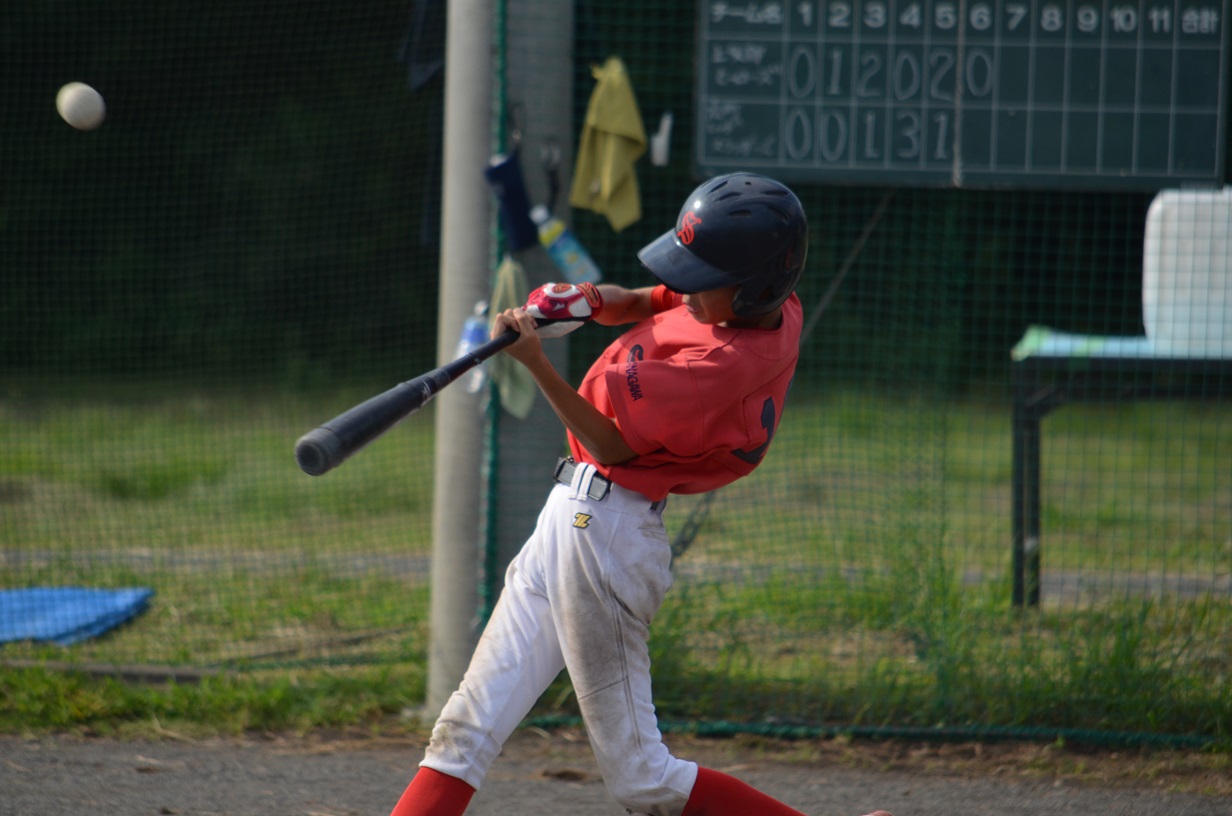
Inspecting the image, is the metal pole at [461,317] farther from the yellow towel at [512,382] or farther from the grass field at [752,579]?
the grass field at [752,579]

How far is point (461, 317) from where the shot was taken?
14.5 ft

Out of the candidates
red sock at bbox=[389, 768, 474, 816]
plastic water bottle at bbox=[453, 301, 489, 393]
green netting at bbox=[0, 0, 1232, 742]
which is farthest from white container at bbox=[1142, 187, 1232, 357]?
red sock at bbox=[389, 768, 474, 816]

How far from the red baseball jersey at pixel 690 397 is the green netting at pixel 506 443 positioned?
163 cm

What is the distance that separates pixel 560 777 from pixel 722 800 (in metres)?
1.16

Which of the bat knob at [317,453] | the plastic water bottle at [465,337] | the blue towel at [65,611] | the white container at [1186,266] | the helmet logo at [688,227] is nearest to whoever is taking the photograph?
the bat knob at [317,453]

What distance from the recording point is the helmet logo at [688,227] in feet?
9.39

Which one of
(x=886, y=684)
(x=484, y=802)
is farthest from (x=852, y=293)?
(x=484, y=802)

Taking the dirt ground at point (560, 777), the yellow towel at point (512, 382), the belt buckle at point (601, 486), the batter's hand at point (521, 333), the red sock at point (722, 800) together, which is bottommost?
the dirt ground at point (560, 777)

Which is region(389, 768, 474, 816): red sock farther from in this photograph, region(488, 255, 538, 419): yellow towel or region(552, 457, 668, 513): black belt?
region(488, 255, 538, 419): yellow towel

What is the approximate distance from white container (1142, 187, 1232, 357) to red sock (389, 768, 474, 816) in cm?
423

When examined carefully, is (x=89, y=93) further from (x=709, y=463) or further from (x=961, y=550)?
(x=961, y=550)

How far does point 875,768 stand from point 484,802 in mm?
1357

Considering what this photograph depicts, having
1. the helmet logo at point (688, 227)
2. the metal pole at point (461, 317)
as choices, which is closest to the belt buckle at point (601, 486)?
the helmet logo at point (688, 227)

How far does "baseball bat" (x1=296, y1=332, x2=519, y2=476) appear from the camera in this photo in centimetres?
241
